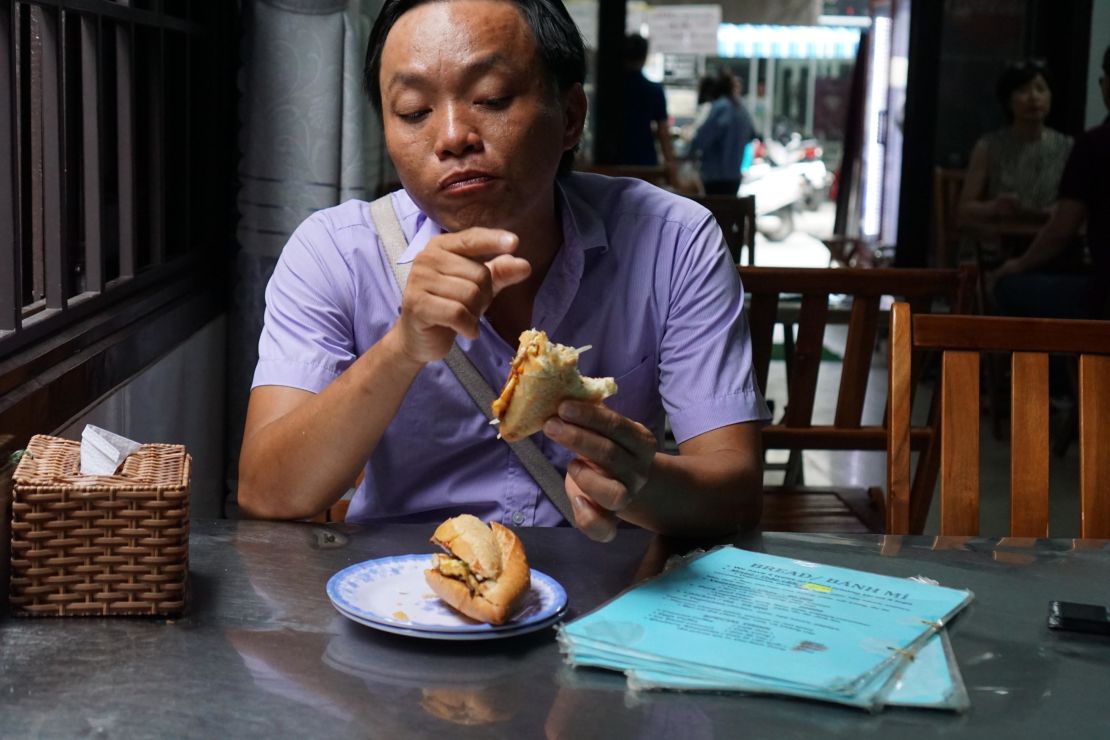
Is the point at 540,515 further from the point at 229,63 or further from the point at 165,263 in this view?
the point at 229,63

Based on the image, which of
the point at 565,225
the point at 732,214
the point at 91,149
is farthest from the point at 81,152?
the point at 732,214

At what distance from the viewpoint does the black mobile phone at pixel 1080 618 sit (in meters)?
1.15

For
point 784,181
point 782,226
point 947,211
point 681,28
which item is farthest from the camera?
point 782,226

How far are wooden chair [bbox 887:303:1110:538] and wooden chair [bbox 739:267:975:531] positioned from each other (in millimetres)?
842

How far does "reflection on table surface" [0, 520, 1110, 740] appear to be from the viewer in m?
0.93

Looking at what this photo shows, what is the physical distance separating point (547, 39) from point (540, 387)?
594mm

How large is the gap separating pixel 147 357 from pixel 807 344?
4.30 feet

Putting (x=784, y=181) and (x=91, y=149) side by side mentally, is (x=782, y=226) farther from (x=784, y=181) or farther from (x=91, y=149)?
(x=91, y=149)

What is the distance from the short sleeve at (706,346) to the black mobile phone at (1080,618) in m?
0.52

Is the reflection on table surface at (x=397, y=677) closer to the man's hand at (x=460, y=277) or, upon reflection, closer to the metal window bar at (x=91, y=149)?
the man's hand at (x=460, y=277)

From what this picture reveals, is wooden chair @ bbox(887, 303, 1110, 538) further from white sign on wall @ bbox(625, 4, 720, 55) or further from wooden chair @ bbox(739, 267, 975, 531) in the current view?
white sign on wall @ bbox(625, 4, 720, 55)

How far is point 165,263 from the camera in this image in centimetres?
262

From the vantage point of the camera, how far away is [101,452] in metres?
1.17

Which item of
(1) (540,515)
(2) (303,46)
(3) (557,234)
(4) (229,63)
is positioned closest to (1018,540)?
(1) (540,515)
